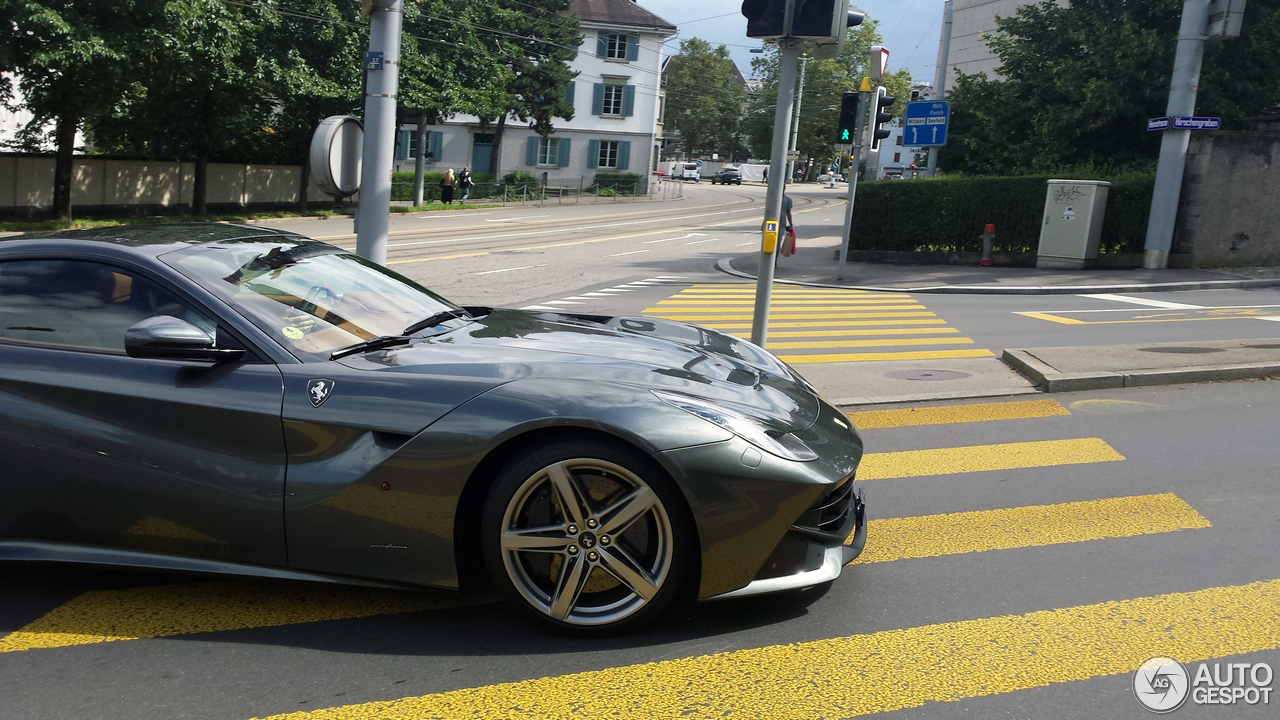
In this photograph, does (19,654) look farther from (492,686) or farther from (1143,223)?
(1143,223)

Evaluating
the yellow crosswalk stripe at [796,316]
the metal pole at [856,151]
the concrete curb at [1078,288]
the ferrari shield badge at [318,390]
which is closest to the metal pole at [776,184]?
the ferrari shield badge at [318,390]

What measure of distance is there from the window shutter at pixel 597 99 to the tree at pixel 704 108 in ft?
177

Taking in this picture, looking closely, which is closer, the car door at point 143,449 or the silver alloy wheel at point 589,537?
the silver alloy wheel at point 589,537

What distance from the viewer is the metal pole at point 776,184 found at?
7.85 m

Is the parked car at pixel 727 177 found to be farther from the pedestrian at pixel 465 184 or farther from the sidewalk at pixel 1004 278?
the sidewalk at pixel 1004 278

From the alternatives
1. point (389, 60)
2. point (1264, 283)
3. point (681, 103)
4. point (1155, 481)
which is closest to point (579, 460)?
point (1155, 481)

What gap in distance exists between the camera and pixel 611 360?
4.04 m

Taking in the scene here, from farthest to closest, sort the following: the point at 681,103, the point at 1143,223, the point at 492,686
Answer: the point at 681,103 → the point at 1143,223 → the point at 492,686

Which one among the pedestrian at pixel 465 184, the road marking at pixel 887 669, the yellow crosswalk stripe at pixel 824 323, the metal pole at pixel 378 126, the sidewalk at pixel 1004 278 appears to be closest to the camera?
the road marking at pixel 887 669

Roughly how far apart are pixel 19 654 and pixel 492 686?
165 centimetres

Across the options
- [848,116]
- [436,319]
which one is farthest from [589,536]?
[848,116]

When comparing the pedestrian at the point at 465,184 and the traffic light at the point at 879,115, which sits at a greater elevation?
the traffic light at the point at 879,115

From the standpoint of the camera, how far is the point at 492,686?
3.31m

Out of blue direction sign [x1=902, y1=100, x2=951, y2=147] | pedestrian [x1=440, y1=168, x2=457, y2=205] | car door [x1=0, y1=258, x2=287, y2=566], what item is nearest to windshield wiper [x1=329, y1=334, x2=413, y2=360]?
car door [x1=0, y1=258, x2=287, y2=566]
